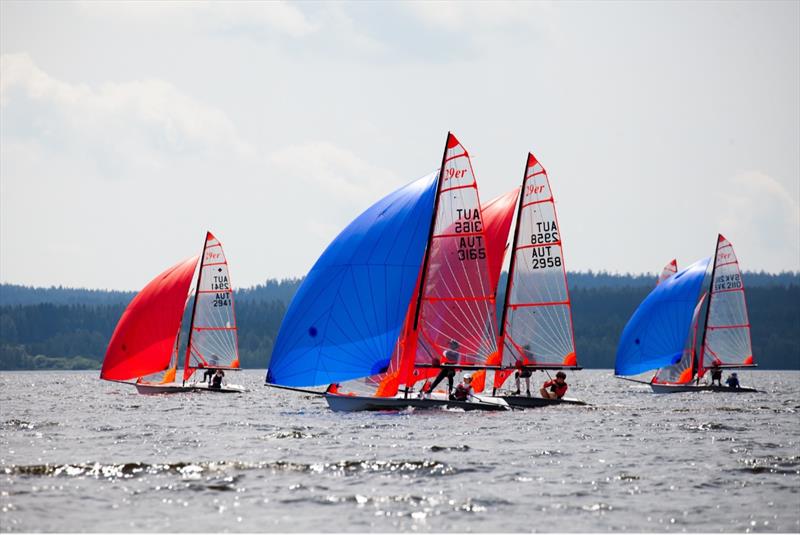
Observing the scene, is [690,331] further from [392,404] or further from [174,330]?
[392,404]

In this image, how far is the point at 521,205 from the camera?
41.4 metres

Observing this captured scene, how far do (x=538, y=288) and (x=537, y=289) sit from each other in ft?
0.17

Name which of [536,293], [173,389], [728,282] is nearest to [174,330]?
[173,389]

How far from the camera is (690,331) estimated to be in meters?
60.5

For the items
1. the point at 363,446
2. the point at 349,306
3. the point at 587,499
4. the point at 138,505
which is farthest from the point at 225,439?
the point at 587,499

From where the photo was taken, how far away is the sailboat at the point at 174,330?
53.7 meters

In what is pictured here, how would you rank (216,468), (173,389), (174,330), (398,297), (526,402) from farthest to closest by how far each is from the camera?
(174,330), (173,389), (526,402), (398,297), (216,468)

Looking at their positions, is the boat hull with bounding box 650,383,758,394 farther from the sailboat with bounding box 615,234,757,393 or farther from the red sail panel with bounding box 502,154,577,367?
the red sail panel with bounding box 502,154,577,367

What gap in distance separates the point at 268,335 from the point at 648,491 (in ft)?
588

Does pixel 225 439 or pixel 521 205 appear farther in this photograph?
pixel 521 205

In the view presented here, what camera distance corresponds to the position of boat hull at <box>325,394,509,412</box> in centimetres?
3469

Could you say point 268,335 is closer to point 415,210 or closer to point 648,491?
point 415,210

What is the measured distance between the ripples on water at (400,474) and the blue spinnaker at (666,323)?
24.4 m

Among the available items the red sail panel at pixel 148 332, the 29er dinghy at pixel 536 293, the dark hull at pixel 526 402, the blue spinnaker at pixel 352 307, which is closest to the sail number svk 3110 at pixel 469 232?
the blue spinnaker at pixel 352 307
